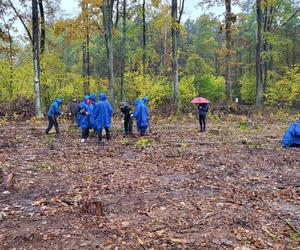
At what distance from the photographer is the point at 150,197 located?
6961 mm

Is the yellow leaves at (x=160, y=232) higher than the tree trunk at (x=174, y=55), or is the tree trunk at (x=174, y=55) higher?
the tree trunk at (x=174, y=55)

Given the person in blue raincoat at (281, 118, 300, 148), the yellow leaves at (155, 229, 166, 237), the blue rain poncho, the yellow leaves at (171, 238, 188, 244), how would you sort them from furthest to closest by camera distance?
the blue rain poncho < the person in blue raincoat at (281, 118, 300, 148) < the yellow leaves at (155, 229, 166, 237) < the yellow leaves at (171, 238, 188, 244)

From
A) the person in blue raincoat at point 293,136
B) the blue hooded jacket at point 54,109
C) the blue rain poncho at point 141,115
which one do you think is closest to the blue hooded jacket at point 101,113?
the blue rain poncho at point 141,115

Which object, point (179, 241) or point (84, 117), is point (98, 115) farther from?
point (179, 241)

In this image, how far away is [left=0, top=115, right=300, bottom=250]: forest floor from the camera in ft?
17.3

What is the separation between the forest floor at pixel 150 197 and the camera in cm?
527

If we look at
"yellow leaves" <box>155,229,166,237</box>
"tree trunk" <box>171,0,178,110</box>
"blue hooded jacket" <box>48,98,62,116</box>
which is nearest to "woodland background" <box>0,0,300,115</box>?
"tree trunk" <box>171,0,178,110</box>

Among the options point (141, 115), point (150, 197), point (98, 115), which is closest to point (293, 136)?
point (141, 115)

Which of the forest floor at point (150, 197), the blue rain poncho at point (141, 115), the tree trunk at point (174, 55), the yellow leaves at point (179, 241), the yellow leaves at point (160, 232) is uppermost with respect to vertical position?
the tree trunk at point (174, 55)

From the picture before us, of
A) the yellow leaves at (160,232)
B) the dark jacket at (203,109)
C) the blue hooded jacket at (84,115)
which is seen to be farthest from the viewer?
the dark jacket at (203,109)

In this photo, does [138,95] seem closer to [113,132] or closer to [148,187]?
[113,132]

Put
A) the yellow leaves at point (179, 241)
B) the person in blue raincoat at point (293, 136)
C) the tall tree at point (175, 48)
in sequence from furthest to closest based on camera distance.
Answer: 1. the tall tree at point (175, 48)
2. the person in blue raincoat at point (293, 136)
3. the yellow leaves at point (179, 241)

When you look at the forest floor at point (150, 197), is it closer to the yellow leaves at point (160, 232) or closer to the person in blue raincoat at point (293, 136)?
the yellow leaves at point (160, 232)

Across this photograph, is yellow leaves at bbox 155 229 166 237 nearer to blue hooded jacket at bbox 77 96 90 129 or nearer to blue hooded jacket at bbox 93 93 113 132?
blue hooded jacket at bbox 93 93 113 132
